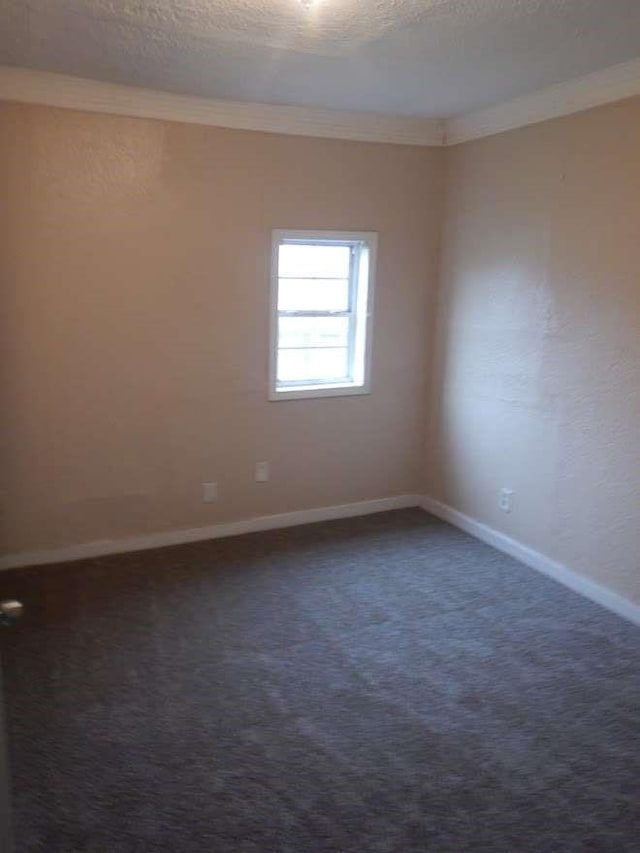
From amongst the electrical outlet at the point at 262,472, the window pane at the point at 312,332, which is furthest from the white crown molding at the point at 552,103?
the electrical outlet at the point at 262,472

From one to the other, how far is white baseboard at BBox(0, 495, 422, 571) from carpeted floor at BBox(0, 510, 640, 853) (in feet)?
0.33

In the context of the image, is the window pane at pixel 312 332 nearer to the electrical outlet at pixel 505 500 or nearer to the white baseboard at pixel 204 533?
the white baseboard at pixel 204 533

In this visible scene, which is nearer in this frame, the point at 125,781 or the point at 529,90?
the point at 125,781

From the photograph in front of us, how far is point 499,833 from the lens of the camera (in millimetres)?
2072

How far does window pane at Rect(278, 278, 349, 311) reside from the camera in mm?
4207

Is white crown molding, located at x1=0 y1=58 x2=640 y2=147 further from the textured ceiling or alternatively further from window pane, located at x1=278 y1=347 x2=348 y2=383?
window pane, located at x1=278 y1=347 x2=348 y2=383

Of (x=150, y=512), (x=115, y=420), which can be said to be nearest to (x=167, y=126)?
(x=115, y=420)

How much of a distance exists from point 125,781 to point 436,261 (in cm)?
346

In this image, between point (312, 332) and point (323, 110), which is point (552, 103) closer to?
point (323, 110)

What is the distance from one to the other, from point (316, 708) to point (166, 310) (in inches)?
87.3

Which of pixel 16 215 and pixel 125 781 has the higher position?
pixel 16 215

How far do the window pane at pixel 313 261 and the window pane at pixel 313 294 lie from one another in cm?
4

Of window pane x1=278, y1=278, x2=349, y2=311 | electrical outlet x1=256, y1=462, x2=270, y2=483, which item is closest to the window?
window pane x1=278, y1=278, x2=349, y2=311

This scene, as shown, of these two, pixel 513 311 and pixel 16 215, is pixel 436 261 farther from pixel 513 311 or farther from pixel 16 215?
pixel 16 215
